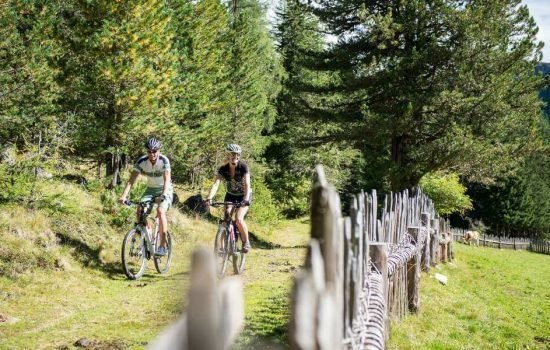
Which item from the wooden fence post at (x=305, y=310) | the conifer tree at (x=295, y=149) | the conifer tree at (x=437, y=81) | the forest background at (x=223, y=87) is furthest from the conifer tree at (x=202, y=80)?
the wooden fence post at (x=305, y=310)

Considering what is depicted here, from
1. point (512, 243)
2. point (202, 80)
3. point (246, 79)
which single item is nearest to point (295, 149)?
point (246, 79)

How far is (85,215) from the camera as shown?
35.8 feet

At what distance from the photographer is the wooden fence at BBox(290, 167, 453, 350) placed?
1426 millimetres

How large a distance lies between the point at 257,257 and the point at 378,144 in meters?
7.97

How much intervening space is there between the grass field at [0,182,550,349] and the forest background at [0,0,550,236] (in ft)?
5.07

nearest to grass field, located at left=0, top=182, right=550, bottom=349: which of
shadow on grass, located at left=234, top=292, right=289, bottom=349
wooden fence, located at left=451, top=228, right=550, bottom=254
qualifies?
shadow on grass, located at left=234, top=292, right=289, bottom=349

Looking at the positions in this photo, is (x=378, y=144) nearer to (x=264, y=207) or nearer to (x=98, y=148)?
(x=264, y=207)

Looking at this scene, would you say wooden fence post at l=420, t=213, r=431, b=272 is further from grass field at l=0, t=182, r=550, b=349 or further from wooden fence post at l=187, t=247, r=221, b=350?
wooden fence post at l=187, t=247, r=221, b=350

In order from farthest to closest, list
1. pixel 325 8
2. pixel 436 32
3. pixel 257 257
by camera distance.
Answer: pixel 325 8 < pixel 436 32 < pixel 257 257

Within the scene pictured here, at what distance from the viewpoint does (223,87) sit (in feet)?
79.7

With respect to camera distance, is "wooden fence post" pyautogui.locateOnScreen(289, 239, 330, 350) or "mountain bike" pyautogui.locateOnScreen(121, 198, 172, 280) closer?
"wooden fence post" pyautogui.locateOnScreen(289, 239, 330, 350)

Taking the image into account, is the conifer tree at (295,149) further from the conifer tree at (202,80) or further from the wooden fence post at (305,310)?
the wooden fence post at (305,310)

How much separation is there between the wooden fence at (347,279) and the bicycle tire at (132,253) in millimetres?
4353

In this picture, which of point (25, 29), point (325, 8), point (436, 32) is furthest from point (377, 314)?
point (325, 8)
